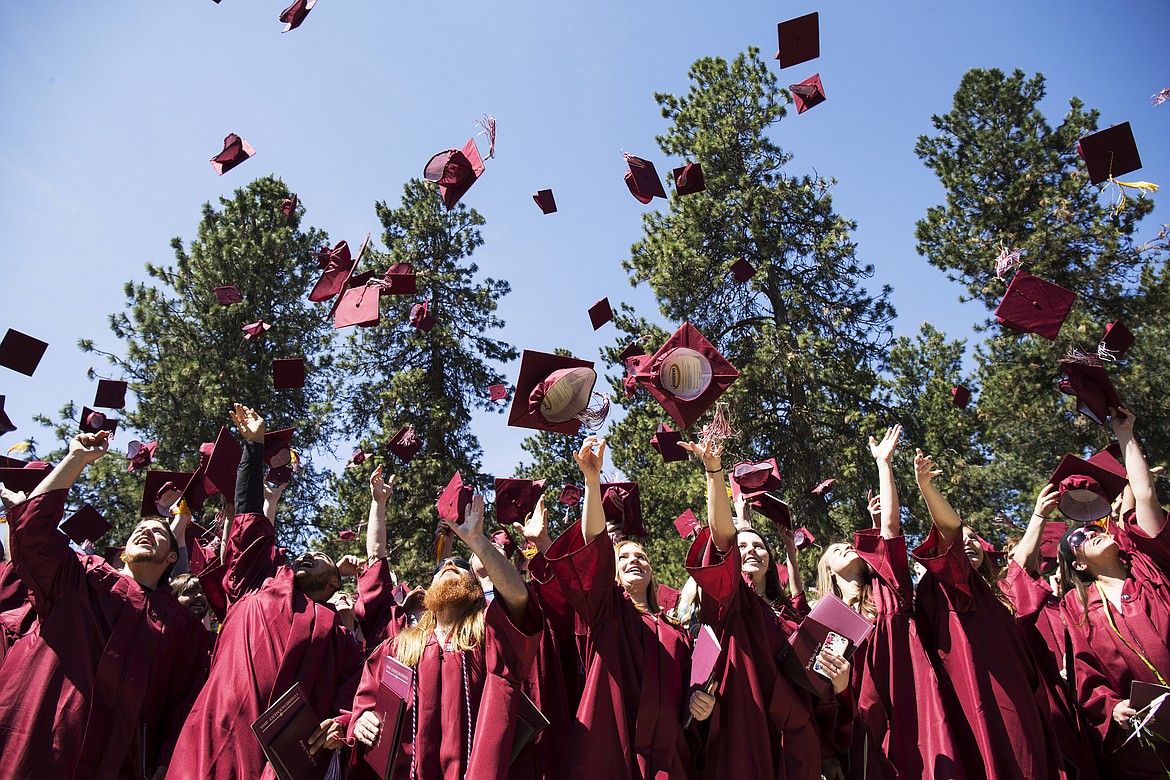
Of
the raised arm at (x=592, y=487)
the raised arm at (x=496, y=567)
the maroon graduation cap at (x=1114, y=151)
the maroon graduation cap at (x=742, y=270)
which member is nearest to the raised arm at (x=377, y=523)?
the raised arm at (x=496, y=567)

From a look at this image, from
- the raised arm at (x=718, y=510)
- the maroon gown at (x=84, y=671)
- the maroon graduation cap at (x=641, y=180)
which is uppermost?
the maroon graduation cap at (x=641, y=180)

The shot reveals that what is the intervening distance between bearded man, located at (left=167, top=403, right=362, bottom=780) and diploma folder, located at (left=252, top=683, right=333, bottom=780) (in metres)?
0.13

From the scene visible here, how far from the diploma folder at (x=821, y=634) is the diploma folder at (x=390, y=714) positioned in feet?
5.66

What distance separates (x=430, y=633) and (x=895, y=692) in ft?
8.11

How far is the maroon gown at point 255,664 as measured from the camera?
3.81m

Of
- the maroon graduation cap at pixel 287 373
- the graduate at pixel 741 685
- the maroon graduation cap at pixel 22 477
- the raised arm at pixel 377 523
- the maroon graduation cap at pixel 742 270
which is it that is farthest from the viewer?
the maroon graduation cap at pixel 742 270

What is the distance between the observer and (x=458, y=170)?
6953 mm

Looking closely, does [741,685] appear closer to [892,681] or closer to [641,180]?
[892,681]

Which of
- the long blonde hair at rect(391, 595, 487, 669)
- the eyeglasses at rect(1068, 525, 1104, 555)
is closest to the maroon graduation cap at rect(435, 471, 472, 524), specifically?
the long blonde hair at rect(391, 595, 487, 669)

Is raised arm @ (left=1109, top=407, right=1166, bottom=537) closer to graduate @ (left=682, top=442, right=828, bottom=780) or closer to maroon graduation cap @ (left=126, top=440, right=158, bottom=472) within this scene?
graduate @ (left=682, top=442, right=828, bottom=780)

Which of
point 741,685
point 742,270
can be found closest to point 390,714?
point 741,685

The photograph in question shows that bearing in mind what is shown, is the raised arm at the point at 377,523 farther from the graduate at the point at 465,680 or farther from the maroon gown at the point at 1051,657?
the maroon gown at the point at 1051,657

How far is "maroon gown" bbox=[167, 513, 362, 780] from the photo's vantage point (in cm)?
381

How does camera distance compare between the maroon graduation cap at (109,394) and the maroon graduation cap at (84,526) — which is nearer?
the maroon graduation cap at (84,526)
